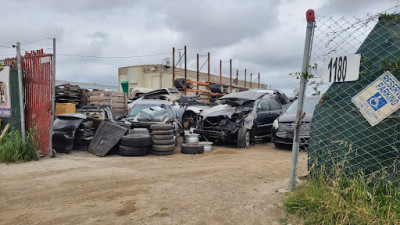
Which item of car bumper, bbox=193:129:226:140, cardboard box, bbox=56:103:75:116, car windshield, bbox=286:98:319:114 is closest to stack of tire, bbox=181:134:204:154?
car bumper, bbox=193:129:226:140

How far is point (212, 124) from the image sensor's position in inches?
393

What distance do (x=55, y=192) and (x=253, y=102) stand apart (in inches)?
295

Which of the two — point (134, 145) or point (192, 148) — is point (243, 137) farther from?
point (134, 145)

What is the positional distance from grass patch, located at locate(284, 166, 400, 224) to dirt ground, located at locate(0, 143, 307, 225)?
253mm

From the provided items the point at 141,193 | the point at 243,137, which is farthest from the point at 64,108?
the point at 141,193

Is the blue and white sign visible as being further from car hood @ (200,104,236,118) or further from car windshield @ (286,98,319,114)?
car hood @ (200,104,236,118)

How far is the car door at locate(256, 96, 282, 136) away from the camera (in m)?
10.3

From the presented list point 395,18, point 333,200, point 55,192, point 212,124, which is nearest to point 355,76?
point 395,18

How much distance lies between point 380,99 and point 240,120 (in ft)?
21.6

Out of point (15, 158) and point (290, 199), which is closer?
point (290, 199)

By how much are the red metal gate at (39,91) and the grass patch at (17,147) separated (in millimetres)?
215

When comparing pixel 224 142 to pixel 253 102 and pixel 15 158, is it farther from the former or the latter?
pixel 15 158

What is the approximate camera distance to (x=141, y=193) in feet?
14.0

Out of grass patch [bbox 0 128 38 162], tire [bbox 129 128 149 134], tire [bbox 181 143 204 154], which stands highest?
tire [bbox 129 128 149 134]
